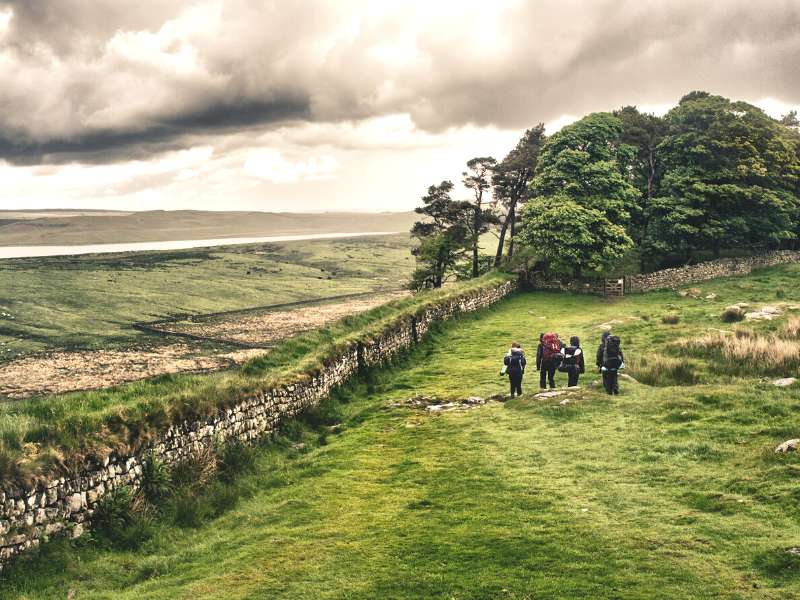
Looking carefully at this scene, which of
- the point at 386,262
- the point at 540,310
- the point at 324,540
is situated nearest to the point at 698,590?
the point at 324,540

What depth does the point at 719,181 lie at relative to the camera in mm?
47500

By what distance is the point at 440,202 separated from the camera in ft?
177

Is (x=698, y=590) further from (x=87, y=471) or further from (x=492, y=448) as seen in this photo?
(x=87, y=471)

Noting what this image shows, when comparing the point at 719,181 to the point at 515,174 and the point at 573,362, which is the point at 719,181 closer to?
the point at 515,174

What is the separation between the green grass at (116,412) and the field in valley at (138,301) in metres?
18.3

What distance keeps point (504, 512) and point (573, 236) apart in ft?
112

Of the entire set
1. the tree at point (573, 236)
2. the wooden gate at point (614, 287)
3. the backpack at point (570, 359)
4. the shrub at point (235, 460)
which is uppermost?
the tree at point (573, 236)

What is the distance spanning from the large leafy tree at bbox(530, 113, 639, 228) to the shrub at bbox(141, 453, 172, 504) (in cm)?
3830

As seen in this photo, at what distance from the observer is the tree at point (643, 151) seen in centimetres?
5147

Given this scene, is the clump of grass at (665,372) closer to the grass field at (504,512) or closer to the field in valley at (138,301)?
the grass field at (504,512)

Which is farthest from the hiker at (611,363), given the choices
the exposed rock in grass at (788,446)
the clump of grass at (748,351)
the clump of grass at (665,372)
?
the exposed rock in grass at (788,446)

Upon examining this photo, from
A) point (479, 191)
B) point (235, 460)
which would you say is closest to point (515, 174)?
point (479, 191)

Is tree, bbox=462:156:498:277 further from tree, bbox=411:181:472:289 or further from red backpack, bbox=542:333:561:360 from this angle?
red backpack, bbox=542:333:561:360

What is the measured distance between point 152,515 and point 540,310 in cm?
3126
